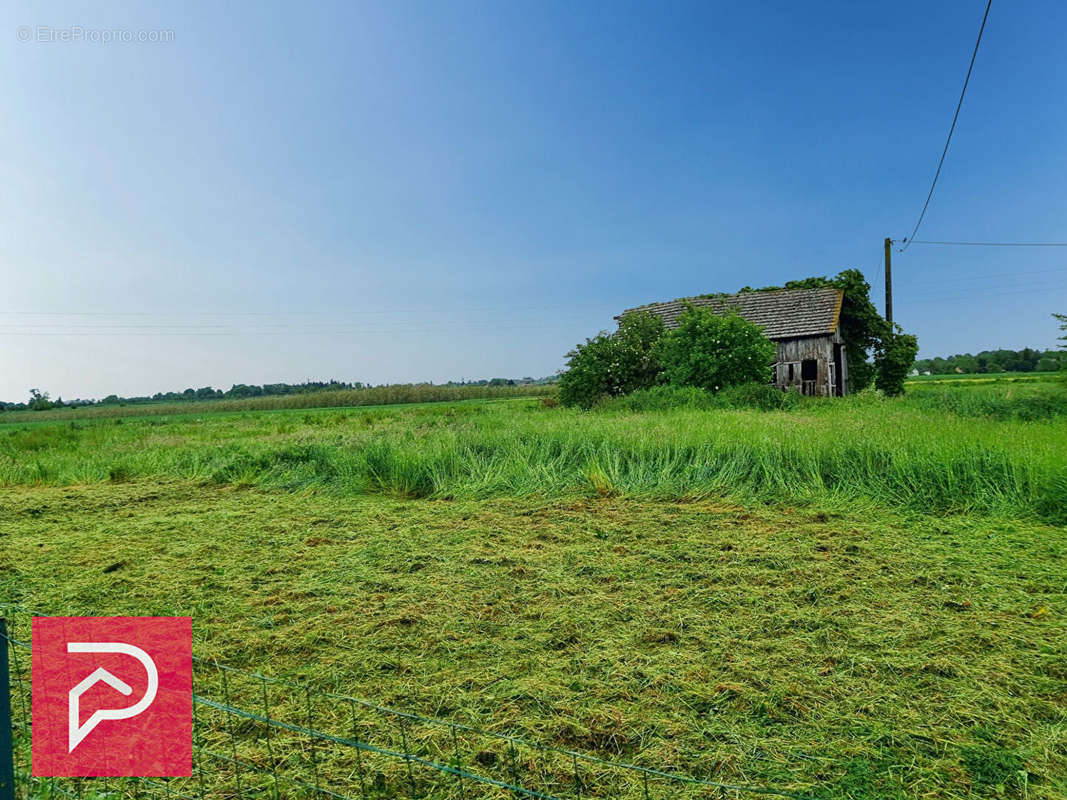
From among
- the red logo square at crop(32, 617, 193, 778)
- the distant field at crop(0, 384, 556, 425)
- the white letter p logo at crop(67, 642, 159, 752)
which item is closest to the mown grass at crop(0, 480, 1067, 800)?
the red logo square at crop(32, 617, 193, 778)

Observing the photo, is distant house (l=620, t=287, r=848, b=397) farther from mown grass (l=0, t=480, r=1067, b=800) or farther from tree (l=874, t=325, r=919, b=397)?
mown grass (l=0, t=480, r=1067, b=800)

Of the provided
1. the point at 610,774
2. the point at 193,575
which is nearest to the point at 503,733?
the point at 610,774

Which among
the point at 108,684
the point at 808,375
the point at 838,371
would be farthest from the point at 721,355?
the point at 108,684

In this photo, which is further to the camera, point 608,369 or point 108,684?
point 608,369

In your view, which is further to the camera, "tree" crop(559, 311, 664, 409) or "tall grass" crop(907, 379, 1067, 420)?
"tree" crop(559, 311, 664, 409)

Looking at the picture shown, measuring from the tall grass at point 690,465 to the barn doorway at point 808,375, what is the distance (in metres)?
13.1

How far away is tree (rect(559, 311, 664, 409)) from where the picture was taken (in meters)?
22.5

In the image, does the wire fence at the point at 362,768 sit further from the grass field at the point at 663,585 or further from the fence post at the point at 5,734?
the fence post at the point at 5,734

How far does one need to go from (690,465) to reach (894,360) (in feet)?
73.6

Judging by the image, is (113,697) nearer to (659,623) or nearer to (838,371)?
(659,623)

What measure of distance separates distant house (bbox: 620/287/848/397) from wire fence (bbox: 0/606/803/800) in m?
22.7

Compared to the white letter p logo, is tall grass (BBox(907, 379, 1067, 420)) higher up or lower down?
higher up

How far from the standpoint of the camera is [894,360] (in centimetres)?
2520

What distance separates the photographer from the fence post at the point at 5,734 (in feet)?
5.76
